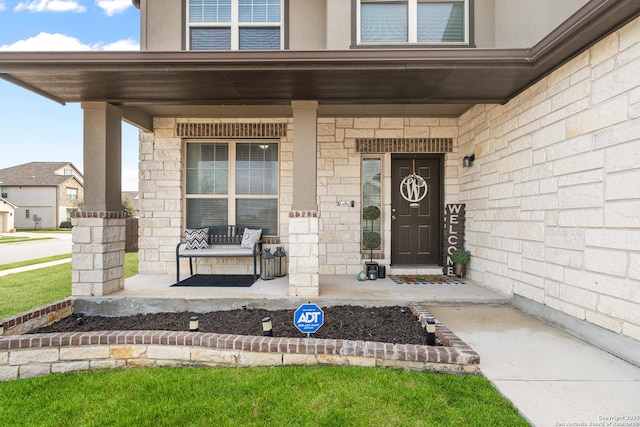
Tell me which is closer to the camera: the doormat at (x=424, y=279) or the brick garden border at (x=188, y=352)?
the brick garden border at (x=188, y=352)

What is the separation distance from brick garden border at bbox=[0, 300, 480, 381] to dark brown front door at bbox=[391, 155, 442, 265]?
3.31 meters

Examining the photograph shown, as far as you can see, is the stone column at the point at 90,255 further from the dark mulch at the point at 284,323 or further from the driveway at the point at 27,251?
the driveway at the point at 27,251

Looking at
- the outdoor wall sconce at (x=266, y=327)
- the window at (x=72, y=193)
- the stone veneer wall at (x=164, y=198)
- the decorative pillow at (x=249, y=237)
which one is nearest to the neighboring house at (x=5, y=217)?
the window at (x=72, y=193)

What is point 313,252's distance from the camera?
4.12 metres

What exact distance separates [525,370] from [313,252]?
2417 millimetres

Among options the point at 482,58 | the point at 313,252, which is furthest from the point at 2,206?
the point at 482,58

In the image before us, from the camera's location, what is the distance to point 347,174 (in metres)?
5.72

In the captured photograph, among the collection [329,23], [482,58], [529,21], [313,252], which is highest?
[329,23]

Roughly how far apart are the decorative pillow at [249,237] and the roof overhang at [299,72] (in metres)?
2.23

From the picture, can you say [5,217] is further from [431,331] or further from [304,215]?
[431,331]

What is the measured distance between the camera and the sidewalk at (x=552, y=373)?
6.41 ft

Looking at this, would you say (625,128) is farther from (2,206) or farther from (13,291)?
(2,206)

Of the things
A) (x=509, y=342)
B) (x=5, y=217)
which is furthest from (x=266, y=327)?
(x=5, y=217)

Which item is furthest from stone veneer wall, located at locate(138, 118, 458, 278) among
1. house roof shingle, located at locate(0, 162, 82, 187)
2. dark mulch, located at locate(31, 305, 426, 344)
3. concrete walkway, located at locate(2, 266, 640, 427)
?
house roof shingle, located at locate(0, 162, 82, 187)
